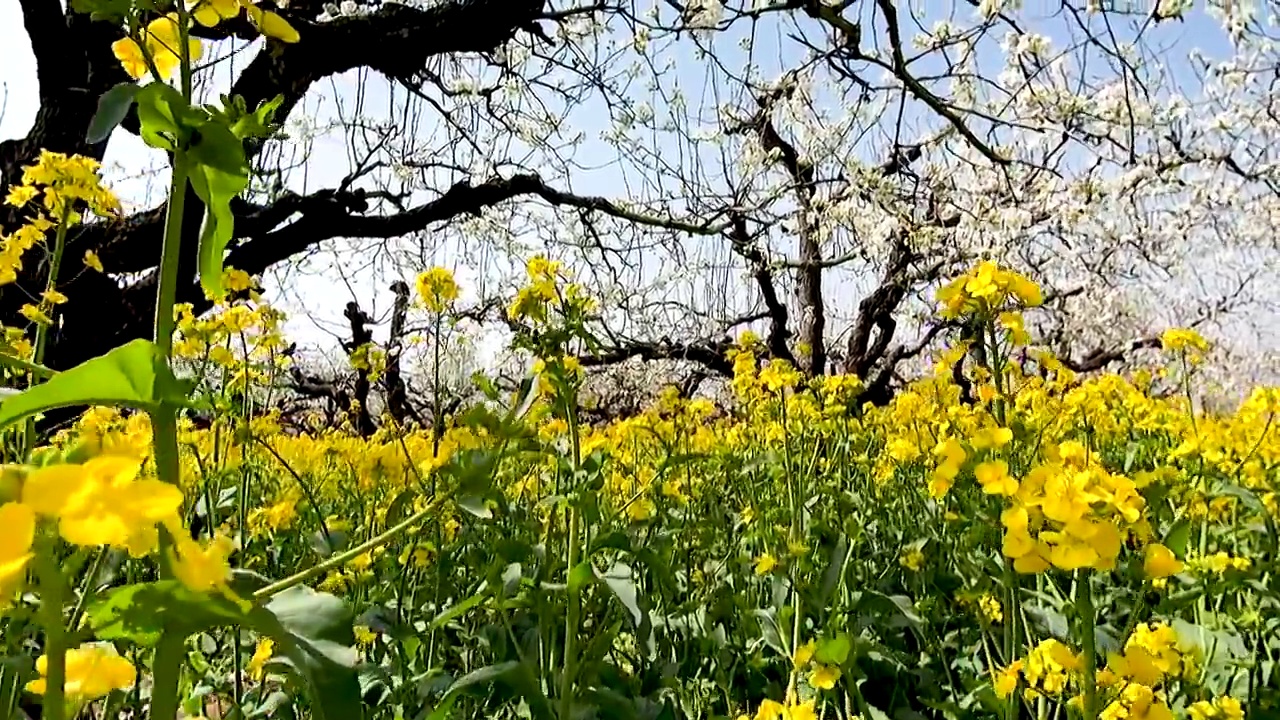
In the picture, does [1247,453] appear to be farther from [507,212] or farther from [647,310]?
[647,310]

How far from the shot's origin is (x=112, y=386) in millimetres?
606

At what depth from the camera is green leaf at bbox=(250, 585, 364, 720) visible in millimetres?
604

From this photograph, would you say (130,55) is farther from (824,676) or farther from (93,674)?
(824,676)

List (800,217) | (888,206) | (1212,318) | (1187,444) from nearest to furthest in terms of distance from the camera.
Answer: (1187,444) → (888,206) → (800,217) → (1212,318)

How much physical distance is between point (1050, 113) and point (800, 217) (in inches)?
150

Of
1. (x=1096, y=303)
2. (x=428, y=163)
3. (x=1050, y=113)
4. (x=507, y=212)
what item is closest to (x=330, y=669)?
(x=428, y=163)

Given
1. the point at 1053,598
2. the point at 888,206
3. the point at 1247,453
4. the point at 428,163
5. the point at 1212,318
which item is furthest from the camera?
the point at 1212,318

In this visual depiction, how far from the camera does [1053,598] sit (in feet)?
6.35

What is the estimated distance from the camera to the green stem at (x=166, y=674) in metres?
0.65

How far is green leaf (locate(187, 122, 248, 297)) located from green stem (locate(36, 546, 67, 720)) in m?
0.29

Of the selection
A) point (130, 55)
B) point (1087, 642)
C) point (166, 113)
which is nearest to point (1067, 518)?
point (1087, 642)

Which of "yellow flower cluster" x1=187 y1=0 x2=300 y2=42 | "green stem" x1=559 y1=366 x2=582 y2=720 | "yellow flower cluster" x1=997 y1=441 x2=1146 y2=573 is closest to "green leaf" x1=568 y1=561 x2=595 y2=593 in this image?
"green stem" x1=559 y1=366 x2=582 y2=720

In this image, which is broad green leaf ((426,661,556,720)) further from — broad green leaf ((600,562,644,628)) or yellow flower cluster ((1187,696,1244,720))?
yellow flower cluster ((1187,696,1244,720))

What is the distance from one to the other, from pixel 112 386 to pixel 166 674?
20 centimetres
